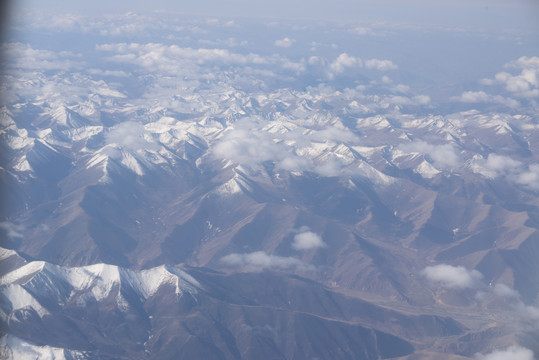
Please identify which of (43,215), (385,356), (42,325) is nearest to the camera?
A: (42,325)

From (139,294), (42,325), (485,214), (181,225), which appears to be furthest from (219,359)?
(485,214)

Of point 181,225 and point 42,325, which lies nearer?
point 42,325

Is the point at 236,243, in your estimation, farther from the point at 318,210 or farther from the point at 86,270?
the point at 86,270

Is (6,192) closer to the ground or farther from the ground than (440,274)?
farther from the ground

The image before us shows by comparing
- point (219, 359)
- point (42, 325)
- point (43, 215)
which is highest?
point (42, 325)

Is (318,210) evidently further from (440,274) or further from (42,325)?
(42,325)

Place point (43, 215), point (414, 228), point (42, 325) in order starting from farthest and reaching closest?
point (414, 228), point (43, 215), point (42, 325)

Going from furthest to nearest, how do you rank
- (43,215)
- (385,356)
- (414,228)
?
(414,228) < (43,215) < (385,356)

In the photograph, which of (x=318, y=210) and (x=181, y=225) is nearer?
(x=181, y=225)

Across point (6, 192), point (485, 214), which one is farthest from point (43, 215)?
point (485, 214)
